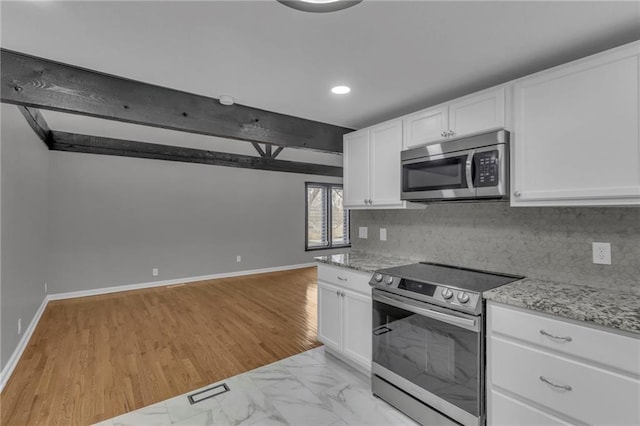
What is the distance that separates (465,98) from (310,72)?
111 centimetres

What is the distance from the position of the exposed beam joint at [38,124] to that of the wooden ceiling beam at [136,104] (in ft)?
5.49

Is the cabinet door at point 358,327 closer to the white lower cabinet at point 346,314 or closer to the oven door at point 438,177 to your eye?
the white lower cabinet at point 346,314

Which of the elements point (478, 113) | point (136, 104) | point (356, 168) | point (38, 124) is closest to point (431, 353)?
point (478, 113)

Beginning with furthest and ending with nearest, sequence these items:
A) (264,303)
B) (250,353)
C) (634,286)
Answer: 1. (264,303)
2. (250,353)
3. (634,286)


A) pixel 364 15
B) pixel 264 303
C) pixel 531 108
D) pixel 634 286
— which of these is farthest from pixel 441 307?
pixel 264 303

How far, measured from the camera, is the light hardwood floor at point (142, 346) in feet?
7.34

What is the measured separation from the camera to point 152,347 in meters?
3.11

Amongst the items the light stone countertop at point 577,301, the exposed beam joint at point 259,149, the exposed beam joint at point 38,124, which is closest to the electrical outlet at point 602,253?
the light stone countertop at point 577,301

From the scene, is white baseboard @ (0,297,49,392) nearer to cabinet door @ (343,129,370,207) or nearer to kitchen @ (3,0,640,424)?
kitchen @ (3,0,640,424)

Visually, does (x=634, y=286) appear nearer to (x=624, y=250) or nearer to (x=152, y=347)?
(x=624, y=250)

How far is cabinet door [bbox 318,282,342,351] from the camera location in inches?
106

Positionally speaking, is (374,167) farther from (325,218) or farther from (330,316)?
(325,218)

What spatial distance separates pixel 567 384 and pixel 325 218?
659 centimetres

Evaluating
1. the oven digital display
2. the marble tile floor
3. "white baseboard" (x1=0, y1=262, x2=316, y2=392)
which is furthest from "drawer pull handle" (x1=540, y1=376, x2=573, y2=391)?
"white baseboard" (x1=0, y1=262, x2=316, y2=392)
